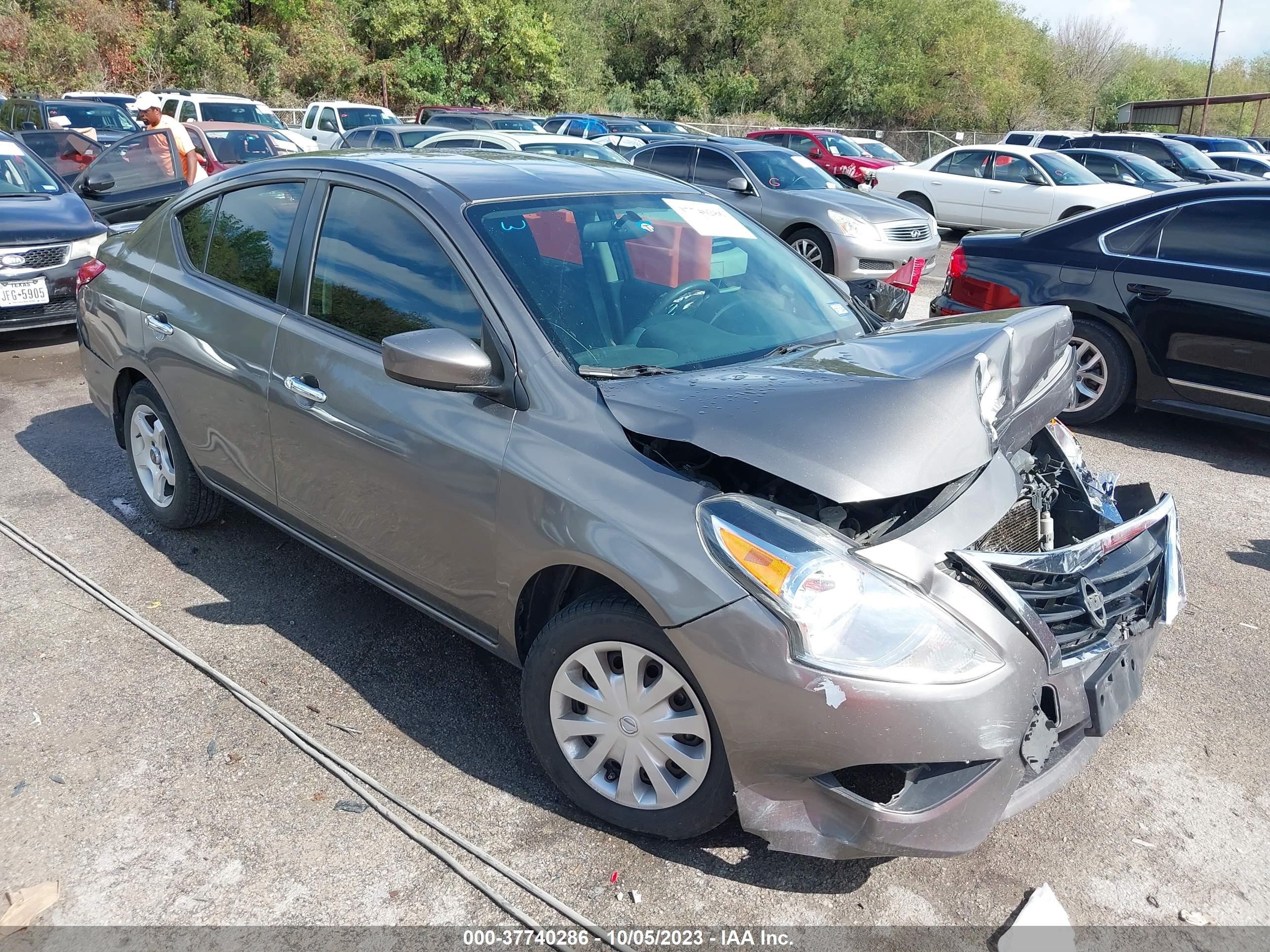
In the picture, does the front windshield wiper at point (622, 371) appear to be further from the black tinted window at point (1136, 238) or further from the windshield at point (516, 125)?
the windshield at point (516, 125)

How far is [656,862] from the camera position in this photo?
2.79m

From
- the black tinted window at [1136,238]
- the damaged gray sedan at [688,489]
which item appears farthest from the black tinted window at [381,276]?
the black tinted window at [1136,238]

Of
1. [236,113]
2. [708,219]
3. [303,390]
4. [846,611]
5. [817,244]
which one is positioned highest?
[236,113]

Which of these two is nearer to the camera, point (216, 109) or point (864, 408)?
point (864, 408)

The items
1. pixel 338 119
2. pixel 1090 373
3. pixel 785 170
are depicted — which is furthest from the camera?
pixel 338 119

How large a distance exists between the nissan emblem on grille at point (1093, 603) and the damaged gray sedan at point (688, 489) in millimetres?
10

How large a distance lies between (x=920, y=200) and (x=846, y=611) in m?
16.8

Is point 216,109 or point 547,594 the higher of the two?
point 216,109

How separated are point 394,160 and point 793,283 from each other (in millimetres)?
1560

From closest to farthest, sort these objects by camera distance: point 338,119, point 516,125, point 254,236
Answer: point 254,236 < point 516,125 < point 338,119

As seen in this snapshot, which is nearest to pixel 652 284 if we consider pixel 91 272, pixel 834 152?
pixel 91 272

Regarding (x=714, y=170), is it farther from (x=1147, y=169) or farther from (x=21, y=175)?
(x=1147, y=169)

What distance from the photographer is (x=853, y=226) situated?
432 inches

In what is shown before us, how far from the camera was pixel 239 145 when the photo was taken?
14.1m
